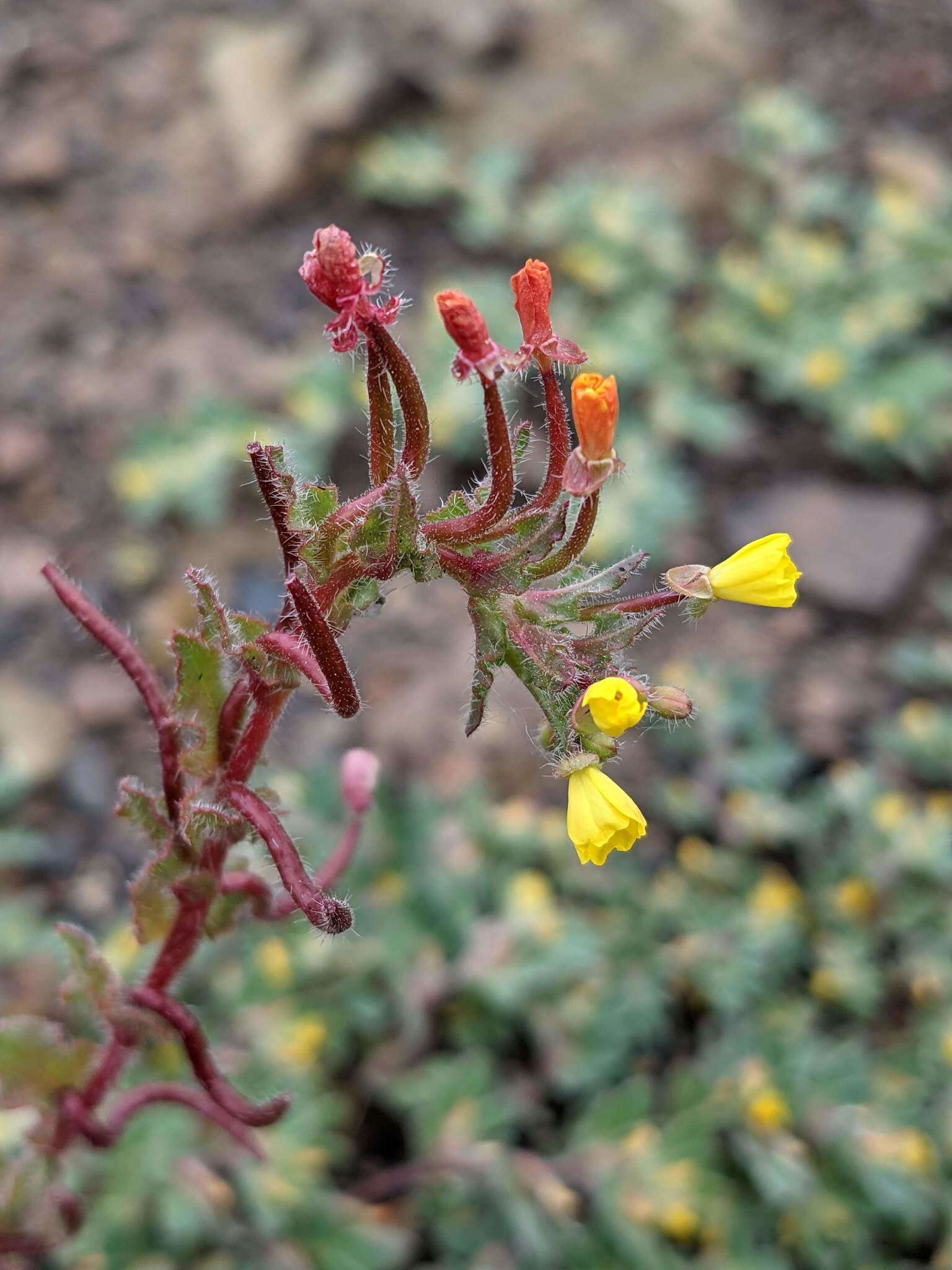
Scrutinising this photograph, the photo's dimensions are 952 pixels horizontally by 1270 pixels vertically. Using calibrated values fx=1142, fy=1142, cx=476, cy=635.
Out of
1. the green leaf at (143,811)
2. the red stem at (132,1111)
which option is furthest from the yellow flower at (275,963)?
the green leaf at (143,811)

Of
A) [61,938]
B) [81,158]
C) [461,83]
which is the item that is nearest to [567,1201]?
[61,938]

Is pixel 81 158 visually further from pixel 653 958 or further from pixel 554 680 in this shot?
pixel 554 680

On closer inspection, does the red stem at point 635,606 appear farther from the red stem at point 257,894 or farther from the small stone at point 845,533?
the small stone at point 845,533

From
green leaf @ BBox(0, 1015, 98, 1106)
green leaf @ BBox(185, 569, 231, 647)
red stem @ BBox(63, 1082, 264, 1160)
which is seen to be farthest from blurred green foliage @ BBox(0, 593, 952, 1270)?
green leaf @ BBox(185, 569, 231, 647)

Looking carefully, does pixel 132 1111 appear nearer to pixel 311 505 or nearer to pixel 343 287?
pixel 311 505

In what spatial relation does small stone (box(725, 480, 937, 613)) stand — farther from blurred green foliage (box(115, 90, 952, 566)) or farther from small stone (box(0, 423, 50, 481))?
small stone (box(0, 423, 50, 481))
